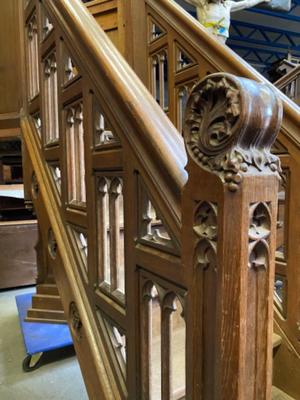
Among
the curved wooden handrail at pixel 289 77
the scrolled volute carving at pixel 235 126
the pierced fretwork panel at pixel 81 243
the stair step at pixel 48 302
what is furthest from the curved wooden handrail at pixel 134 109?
the curved wooden handrail at pixel 289 77

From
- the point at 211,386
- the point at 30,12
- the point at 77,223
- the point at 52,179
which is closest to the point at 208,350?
the point at 211,386

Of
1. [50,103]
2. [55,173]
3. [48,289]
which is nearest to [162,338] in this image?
[55,173]

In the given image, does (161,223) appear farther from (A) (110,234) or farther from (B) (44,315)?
(B) (44,315)

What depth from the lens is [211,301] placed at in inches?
20.9

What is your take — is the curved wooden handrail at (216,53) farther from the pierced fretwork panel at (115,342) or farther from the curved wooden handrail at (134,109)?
the pierced fretwork panel at (115,342)

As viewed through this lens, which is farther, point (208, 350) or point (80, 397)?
point (80, 397)

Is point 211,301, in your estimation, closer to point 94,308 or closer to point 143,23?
point 94,308

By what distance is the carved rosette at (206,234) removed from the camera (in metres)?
0.51

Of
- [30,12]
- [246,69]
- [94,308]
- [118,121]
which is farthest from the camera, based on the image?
[30,12]

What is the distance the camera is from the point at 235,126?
1.49 ft

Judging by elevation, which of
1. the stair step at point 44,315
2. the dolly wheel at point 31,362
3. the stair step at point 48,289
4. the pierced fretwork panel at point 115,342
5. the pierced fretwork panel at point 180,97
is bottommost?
the dolly wheel at point 31,362

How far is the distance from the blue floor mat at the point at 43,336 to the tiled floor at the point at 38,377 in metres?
0.15

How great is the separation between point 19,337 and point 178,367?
1.70 m

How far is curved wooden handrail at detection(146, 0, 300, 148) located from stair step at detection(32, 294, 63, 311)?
173 cm
